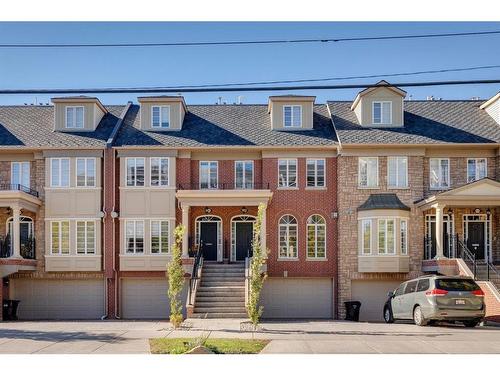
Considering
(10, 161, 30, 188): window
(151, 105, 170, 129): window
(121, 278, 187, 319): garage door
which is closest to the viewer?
(121, 278, 187, 319): garage door

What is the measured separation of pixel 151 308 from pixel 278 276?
5.61 metres

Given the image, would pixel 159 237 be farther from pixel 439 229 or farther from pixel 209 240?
pixel 439 229

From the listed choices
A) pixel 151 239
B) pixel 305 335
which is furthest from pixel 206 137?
pixel 305 335

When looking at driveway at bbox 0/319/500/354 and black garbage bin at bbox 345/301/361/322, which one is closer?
driveway at bbox 0/319/500/354

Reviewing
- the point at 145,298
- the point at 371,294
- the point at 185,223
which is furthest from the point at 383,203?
the point at 145,298

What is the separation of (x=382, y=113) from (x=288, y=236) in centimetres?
678

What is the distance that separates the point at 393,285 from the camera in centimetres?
2819

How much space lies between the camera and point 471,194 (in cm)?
2636

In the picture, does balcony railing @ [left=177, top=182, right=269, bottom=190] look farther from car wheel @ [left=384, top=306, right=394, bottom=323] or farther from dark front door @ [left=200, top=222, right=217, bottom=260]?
car wheel @ [left=384, top=306, right=394, bottom=323]

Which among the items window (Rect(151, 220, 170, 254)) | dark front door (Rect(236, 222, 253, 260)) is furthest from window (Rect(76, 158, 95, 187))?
dark front door (Rect(236, 222, 253, 260))

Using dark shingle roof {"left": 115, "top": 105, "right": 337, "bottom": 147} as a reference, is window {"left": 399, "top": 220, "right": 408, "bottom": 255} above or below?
below

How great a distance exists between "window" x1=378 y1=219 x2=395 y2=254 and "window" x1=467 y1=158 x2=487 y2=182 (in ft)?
13.6

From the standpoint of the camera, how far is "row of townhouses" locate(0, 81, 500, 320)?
92.0ft

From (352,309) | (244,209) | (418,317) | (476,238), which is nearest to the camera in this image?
(418,317)
